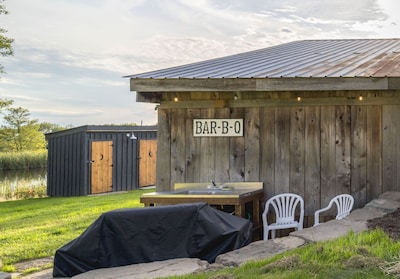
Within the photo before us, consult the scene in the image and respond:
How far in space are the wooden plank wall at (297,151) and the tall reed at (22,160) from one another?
17.3m

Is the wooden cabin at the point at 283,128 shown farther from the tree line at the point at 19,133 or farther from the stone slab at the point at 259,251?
the tree line at the point at 19,133

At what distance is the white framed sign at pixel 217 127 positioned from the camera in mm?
5645

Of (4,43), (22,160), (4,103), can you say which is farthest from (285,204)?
(22,160)

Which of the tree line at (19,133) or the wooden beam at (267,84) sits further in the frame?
the tree line at (19,133)

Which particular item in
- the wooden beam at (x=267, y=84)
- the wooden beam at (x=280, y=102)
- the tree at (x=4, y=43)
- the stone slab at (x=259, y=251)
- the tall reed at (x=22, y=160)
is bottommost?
the tall reed at (x=22, y=160)

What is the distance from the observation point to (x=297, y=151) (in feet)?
18.0

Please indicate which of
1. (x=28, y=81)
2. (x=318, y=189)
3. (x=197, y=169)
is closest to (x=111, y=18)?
(x=197, y=169)

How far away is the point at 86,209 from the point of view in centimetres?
966

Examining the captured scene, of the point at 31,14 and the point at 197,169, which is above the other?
the point at 31,14

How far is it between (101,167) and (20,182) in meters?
5.42

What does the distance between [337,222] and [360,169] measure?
1.55 meters

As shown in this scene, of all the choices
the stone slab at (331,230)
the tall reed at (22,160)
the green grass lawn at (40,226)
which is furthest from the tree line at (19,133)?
the stone slab at (331,230)

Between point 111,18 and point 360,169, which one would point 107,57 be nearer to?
point 111,18

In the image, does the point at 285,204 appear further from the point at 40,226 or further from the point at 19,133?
the point at 19,133
